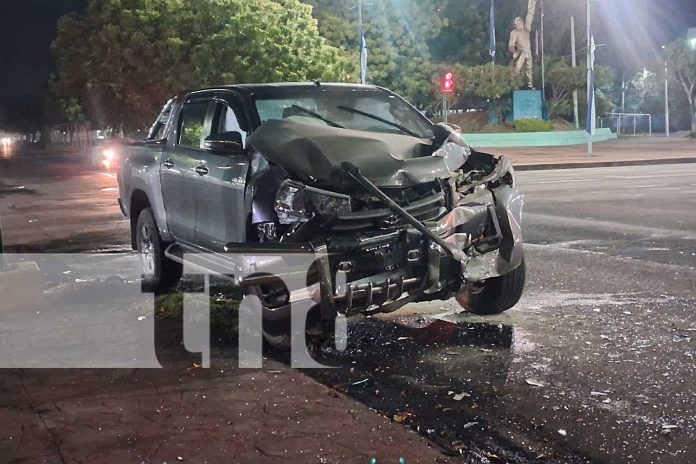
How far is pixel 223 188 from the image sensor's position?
6.36 metres

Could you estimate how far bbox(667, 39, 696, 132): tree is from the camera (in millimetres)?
56438

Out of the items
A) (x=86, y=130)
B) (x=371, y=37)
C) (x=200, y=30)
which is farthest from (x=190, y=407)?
(x=86, y=130)

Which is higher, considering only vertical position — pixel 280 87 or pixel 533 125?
pixel 533 125

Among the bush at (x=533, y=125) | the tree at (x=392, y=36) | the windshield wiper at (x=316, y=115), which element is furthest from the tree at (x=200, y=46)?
the windshield wiper at (x=316, y=115)

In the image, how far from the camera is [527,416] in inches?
180

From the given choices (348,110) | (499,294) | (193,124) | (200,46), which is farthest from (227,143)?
(200,46)

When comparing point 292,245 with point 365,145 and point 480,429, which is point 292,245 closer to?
point 365,145

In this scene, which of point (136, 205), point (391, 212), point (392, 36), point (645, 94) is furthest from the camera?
point (645, 94)

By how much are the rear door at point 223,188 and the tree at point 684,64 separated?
5514 centimetres

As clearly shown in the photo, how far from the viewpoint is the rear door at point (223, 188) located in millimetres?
6105

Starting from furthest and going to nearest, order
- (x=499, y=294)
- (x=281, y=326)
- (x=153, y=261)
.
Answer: (x=153, y=261) → (x=499, y=294) → (x=281, y=326)

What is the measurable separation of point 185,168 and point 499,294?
2852mm

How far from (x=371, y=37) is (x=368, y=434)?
40.6m

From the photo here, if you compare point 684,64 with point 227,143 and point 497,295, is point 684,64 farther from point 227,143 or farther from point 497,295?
point 227,143
